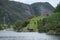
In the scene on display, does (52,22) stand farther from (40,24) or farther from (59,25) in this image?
(40,24)

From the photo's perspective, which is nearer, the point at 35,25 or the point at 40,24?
the point at 40,24

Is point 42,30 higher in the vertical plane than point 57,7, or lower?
lower

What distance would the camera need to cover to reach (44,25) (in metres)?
145

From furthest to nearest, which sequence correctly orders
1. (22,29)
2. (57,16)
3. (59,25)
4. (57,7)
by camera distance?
(22,29) < (57,7) < (57,16) < (59,25)

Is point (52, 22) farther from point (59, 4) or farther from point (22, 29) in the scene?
point (22, 29)

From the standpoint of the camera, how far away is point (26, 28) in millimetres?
176000

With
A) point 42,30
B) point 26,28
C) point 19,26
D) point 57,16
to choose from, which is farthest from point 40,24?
point 19,26

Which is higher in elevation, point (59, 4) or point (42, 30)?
point (59, 4)

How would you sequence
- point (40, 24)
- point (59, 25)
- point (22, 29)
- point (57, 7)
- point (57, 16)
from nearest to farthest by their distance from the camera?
point (59, 25) → point (57, 16) → point (40, 24) → point (57, 7) → point (22, 29)

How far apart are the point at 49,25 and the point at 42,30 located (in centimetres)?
1266

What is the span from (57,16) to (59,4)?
31224 mm

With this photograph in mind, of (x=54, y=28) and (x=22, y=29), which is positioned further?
(x=22, y=29)

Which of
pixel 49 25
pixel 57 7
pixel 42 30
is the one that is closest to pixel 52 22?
pixel 49 25

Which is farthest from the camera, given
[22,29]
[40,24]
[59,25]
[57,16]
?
[22,29]
